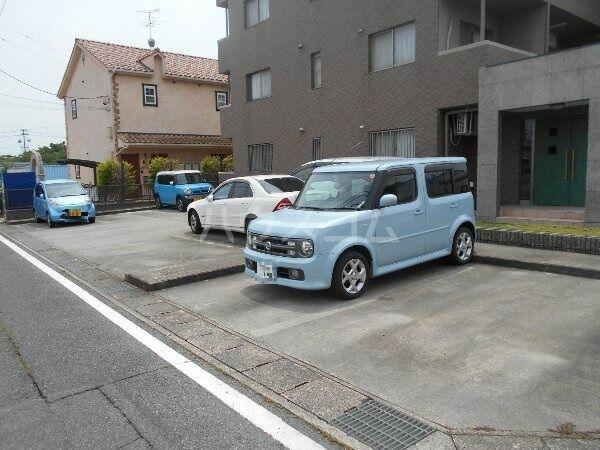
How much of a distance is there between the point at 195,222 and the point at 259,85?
909cm

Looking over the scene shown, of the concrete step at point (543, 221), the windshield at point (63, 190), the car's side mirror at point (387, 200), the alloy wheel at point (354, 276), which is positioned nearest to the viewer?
the alloy wheel at point (354, 276)

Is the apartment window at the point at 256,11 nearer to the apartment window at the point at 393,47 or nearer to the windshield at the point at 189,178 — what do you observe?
the apartment window at the point at 393,47

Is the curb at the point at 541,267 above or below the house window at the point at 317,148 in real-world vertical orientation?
below

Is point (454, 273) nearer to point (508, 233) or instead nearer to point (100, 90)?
point (508, 233)

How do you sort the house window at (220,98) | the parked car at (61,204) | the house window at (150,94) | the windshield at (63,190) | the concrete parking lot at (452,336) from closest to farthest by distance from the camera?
the concrete parking lot at (452,336), the parked car at (61,204), the windshield at (63,190), the house window at (150,94), the house window at (220,98)

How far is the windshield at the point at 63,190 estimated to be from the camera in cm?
1766

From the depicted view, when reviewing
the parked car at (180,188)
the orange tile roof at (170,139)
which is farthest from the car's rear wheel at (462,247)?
the orange tile roof at (170,139)

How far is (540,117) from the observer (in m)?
13.1

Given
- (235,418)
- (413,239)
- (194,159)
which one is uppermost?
(194,159)

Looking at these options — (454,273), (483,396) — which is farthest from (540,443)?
(454,273)

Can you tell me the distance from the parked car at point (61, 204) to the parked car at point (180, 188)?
3.76m

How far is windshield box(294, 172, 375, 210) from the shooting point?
6.98m

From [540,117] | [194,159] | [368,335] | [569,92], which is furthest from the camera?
[194,159]

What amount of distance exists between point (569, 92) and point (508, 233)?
3541 millimetres
